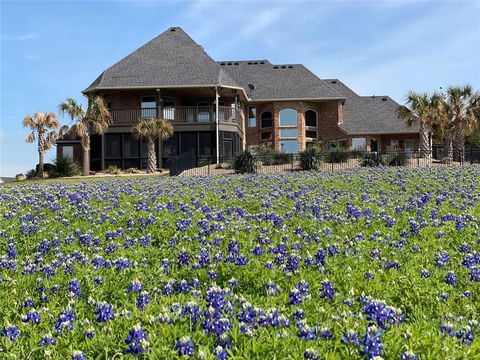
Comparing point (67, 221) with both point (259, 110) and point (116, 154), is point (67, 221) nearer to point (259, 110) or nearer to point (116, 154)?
point (116, 154)

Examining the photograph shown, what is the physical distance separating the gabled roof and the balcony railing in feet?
6.63

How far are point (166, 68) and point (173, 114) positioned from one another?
161 inches

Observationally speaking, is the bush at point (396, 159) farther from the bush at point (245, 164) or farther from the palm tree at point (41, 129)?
the palm tree at point (41, 129)

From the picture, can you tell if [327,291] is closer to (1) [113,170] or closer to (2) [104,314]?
(2) [104,314]

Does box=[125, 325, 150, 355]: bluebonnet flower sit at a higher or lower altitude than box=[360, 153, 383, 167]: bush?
lower

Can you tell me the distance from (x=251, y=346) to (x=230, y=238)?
12.2 ft

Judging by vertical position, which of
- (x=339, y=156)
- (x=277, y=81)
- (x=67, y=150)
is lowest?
(x=339, y=156)

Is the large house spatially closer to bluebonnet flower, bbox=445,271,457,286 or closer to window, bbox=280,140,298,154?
window, bbox=280,140,298,154

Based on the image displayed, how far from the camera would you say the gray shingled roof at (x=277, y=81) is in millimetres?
45531

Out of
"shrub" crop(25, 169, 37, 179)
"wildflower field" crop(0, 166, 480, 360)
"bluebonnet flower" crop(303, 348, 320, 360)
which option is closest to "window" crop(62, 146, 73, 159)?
"shrub" crop(25, 169, 37, 179)

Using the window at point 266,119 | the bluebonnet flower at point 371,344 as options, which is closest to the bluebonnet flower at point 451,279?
the bluebonnet flower at point 371,344

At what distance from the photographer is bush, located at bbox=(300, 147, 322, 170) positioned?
2936cm

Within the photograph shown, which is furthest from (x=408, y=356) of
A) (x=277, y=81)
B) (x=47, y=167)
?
(x=277, y=81)

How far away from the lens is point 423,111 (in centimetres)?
3591
